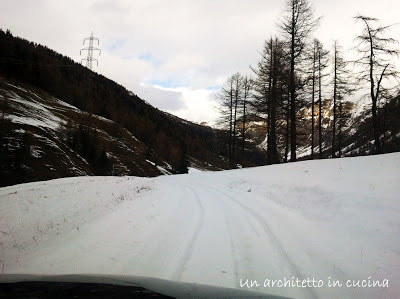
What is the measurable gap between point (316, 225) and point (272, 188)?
5.31m

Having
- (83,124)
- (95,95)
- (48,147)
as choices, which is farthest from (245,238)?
(95,95)

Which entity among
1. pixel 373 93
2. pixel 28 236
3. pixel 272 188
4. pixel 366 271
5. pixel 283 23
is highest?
pixel 283 23

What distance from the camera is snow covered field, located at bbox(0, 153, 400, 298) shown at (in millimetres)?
3768

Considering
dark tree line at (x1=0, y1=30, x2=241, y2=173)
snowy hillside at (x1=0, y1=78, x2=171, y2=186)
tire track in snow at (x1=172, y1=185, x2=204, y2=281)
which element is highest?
dark tree line at (x1=0, y1=30, x2=241, y2=173)

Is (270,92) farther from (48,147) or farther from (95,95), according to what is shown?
(95,95)

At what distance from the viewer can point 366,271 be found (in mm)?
3934

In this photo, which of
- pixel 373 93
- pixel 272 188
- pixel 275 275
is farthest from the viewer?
pixel 373 93

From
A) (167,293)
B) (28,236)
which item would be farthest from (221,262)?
(28,236)

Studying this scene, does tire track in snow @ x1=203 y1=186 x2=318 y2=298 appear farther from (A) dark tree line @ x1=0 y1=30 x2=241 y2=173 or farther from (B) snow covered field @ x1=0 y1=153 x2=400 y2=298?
(A) dark tree line @ x1=0 y1=30 x2=241 y2=173

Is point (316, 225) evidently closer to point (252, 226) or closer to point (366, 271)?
point (252, 226)

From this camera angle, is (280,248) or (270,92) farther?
(270,92)

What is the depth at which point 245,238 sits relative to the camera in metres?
5.33

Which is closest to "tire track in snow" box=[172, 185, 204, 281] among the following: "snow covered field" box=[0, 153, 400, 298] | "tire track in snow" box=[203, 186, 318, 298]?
"snow covered field" box=[0, 153, 400, 298]

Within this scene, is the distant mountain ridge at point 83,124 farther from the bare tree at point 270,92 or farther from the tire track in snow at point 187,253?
the tire track in snow at point 187,253
